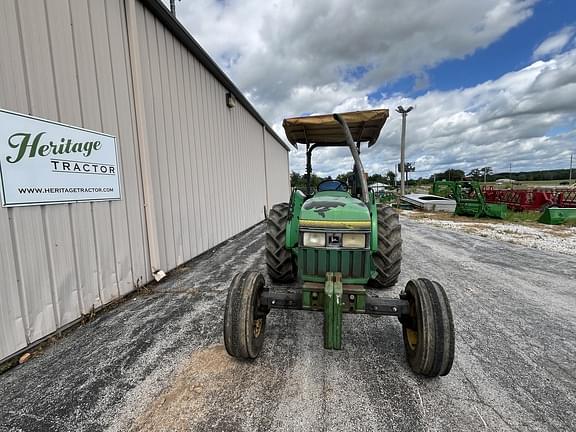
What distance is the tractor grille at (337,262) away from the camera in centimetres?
243

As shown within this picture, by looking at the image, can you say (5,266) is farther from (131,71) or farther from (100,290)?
(131,71)

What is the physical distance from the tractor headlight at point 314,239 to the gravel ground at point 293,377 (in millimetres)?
900

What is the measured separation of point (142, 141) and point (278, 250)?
2515mm

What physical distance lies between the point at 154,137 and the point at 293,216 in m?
2.78

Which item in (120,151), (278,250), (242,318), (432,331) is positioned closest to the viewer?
(432,331)

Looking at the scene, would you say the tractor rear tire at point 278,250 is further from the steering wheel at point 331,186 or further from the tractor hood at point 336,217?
the tractor hood at point 336,217

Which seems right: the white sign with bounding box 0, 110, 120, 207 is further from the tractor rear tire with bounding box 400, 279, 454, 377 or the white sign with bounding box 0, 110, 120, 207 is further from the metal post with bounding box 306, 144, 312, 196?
the tractor rear tire with bounding box 400, 279, 454, 377

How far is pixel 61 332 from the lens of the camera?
2.80 metres

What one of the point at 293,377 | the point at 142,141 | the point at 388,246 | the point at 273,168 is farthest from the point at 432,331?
the point at 273,168

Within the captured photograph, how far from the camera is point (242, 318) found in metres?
2.08

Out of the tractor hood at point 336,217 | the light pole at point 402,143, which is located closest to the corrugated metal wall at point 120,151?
the tractor hood at point 336,217

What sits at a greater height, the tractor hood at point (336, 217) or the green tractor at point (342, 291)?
the tractor hood at point (336, 217)

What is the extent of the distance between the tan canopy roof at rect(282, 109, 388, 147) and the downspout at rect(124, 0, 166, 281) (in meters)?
2.08

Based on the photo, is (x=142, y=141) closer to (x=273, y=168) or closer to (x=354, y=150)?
(x=354, y=150)
